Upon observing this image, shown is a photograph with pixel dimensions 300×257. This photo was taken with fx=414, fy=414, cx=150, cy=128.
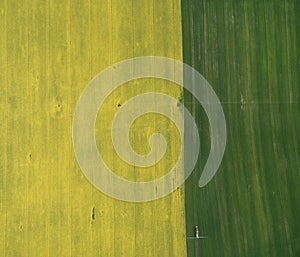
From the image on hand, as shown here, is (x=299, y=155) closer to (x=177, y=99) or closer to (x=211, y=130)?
(x=211, y=130)

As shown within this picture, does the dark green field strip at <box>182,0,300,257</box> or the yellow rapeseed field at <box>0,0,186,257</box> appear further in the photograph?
the dark green field strip at <box>182,0,300,257</box>

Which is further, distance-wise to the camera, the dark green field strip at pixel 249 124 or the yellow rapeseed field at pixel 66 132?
the dark green field strip at pixel 249 124

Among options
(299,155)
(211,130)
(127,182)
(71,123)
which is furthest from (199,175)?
(71,123)

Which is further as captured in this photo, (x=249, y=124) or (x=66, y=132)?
(x=249, y=124)

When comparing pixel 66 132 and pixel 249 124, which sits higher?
pixel 249 124
